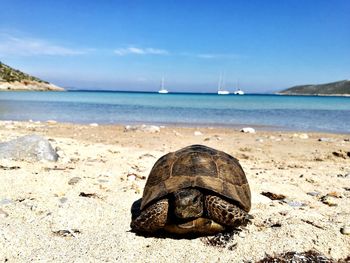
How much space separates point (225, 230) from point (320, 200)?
2.26 meters

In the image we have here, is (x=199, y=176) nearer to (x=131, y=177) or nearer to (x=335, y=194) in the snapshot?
(x=131, y=177)

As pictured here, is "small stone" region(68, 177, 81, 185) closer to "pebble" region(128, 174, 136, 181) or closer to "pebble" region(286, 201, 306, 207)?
"pebble" region(128, 174, 136, 181)

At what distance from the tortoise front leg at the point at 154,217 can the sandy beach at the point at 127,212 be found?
6.1 inches

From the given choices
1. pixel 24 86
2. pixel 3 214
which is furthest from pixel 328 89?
pixel 3 214

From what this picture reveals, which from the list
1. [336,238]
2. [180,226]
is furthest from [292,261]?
[180,226]

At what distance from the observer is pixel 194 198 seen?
395 centimetres

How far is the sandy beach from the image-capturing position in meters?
3.81

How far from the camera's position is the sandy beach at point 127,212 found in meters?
3.81

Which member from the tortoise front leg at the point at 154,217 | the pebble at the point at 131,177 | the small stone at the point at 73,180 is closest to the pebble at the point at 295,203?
the tortoise front leg at the point at 154,217

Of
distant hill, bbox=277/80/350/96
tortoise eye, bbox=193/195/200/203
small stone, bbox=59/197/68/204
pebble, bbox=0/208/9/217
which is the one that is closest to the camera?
tortoise eye, bbox=193/195/200/203

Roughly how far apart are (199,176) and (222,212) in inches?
20.2

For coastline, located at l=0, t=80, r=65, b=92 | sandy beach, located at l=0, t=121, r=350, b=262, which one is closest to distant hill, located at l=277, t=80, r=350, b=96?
coastline, located at l=0, t=80, r=65, b=92

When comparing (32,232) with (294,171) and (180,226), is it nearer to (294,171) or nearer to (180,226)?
(180,226)

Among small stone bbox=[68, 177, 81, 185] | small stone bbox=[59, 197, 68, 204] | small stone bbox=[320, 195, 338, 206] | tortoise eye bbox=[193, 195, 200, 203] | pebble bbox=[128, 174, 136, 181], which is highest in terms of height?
tortoise eye bbox=[193, 195, 200, 203]
